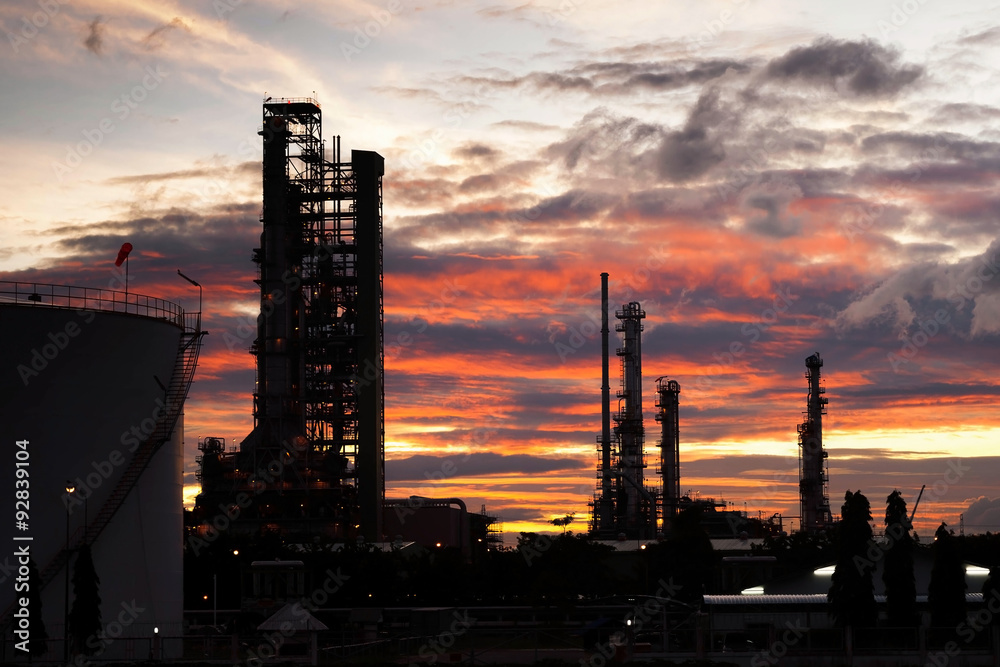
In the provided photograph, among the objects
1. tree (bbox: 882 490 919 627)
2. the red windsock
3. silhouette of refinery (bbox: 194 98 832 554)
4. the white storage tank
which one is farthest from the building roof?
silhouette of refinery (bbox: 194 98 832 554)

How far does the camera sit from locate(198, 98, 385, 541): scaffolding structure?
10500cm

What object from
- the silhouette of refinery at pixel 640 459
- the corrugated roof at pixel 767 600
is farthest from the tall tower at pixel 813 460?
the corrugated roof at pixel 767 600

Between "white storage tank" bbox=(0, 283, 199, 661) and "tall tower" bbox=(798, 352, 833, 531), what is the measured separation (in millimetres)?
99787

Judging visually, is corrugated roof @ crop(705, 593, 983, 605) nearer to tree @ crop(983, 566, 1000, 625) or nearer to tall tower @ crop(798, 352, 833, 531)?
tree @ crop(983, 566, 1000, 625)

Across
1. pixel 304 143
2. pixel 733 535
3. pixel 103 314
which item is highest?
pixel 304 143

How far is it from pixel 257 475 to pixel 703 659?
68708 mm

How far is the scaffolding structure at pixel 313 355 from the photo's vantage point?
105 m

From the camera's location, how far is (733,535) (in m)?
139

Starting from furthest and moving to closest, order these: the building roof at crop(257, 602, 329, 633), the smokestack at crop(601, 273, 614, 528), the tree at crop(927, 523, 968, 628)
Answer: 1. the smokestack at crop(601, 273, 614, 528)
2. the tree at crop(927, 523, 968, 628)
3. the building roof at crop(257, 602, 329, 633)

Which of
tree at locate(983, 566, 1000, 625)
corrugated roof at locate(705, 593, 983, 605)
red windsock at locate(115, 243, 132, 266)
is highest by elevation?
red windsock at locate(115, 243, 132, 266)

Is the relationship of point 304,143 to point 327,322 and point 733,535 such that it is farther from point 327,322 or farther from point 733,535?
point 733,535

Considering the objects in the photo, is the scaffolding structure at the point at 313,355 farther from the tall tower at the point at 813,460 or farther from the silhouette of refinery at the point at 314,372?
the tall tower at the point at 813,460

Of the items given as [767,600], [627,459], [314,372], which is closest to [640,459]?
[627,459]

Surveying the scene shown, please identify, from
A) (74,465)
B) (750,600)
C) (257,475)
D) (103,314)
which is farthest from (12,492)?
(257,475)
